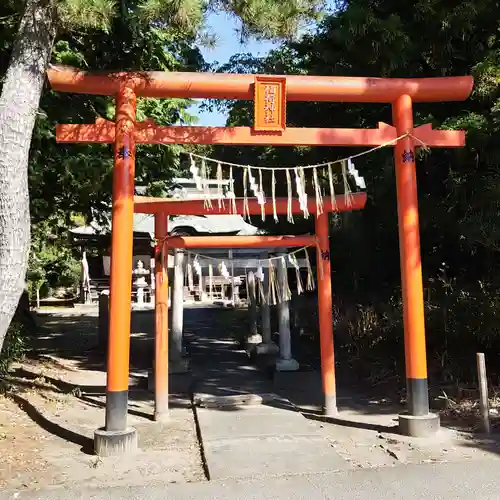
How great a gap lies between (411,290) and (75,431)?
4036mm

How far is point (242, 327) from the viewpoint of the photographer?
1698 centimetres

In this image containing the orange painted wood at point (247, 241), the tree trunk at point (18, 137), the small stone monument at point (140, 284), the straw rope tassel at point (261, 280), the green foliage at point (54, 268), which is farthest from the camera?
the green foliage at point (54, 268)

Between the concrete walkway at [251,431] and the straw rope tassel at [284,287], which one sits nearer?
the concrete walkway at [251,431]

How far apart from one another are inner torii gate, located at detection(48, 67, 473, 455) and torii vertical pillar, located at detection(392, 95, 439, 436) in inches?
0.4

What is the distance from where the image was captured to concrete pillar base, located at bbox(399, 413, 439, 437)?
5.61 meters

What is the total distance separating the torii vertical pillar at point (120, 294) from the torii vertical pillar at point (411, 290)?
2920 mm

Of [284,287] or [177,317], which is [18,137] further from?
[177,317]

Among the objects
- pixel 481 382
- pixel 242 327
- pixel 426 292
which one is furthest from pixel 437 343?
pixel 242 327

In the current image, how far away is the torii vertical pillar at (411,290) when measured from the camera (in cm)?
571

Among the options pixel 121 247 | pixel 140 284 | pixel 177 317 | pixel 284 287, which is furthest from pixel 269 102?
pixel 140 284

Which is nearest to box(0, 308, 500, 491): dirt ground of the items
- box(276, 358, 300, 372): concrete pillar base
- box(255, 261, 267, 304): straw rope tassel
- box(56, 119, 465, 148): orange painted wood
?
box(276, 358, 300, 372): concrete pillar base

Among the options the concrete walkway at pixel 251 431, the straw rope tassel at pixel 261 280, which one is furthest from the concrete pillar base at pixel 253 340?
the straw rope tassel at pixel 261 280

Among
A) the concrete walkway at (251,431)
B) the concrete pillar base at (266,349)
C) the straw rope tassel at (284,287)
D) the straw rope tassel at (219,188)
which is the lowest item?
the concrete walkway at (251,431)

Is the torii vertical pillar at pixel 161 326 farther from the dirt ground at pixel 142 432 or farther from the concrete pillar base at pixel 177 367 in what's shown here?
the concrete pillar base at pixel 177 367
